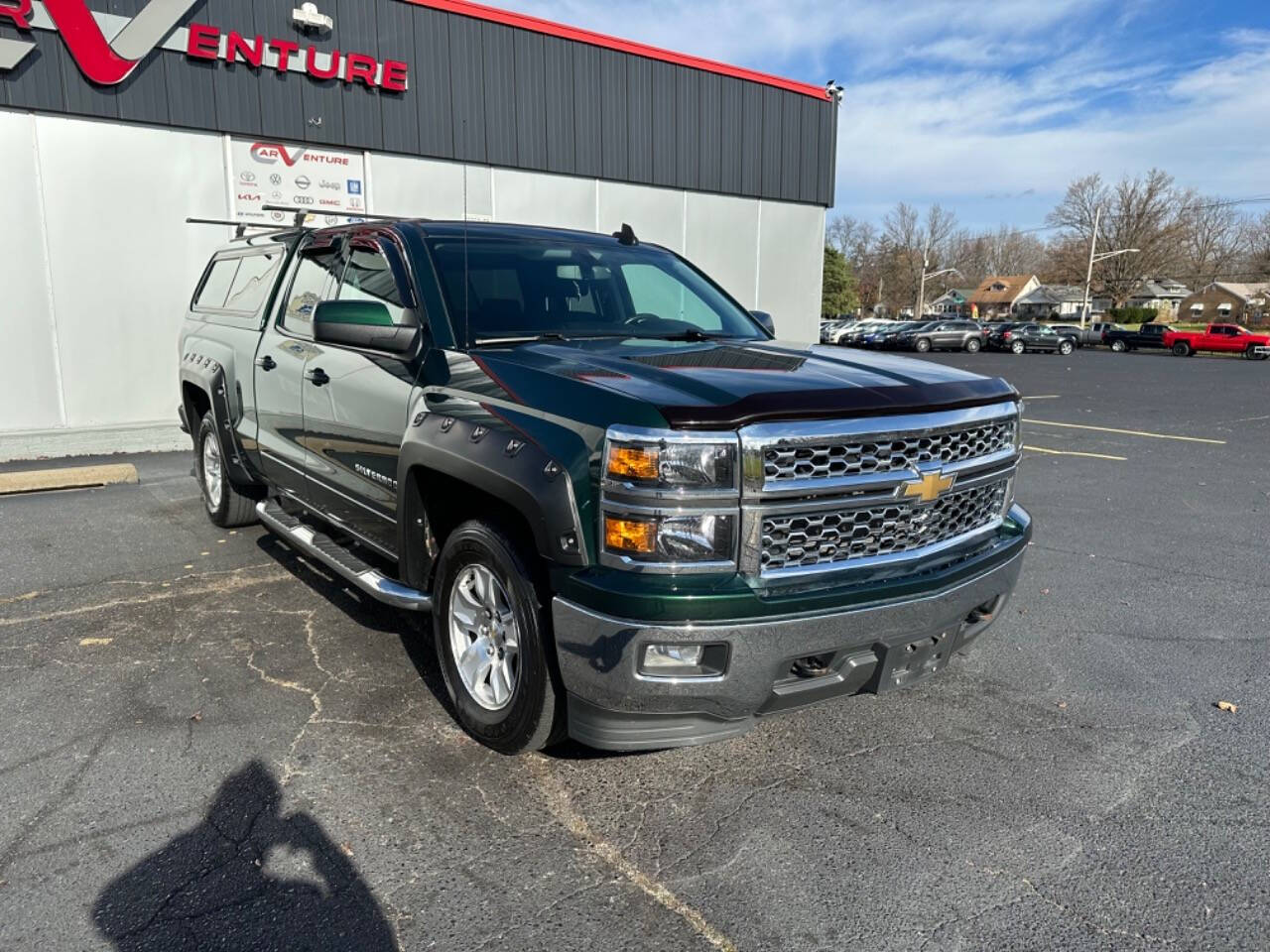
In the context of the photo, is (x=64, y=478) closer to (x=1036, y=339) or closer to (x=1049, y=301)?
(x=1036, y=339)

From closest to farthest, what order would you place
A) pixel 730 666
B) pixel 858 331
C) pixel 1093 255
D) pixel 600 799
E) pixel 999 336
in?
pixel 730 666 → pixel 600 799 → pixel 999 336 → pixel 858 331 → pixel 1093 255

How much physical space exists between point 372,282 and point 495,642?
5.91 ft

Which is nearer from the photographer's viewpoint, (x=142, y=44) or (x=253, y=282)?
(x=253, y=282)

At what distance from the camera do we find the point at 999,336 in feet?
139

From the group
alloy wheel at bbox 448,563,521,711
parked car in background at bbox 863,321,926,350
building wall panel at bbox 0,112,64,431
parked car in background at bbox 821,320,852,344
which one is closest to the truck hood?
alloy wheel at bbox 448,563,521,711

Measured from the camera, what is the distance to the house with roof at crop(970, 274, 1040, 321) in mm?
117675

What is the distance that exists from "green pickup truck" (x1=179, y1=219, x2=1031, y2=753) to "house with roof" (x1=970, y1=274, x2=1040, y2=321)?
397ft

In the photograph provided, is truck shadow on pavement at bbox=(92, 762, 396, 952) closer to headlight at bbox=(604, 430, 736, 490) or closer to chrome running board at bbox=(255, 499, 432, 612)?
chrome running board at bbox=(255, 499, 432, 612)

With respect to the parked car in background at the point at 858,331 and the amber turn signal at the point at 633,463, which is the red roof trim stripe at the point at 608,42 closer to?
the amber turn signal at the point at 633,463

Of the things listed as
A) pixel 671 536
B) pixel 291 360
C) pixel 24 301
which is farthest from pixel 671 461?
pixel 24 301

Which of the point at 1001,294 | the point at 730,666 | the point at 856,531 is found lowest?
the point at 730,666

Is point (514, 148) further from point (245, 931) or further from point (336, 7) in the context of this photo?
point (245, 931)

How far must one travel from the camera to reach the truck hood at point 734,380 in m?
2.64

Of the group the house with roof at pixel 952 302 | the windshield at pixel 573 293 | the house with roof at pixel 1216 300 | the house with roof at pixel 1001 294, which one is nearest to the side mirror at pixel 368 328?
the windshield at pixel 573 293
